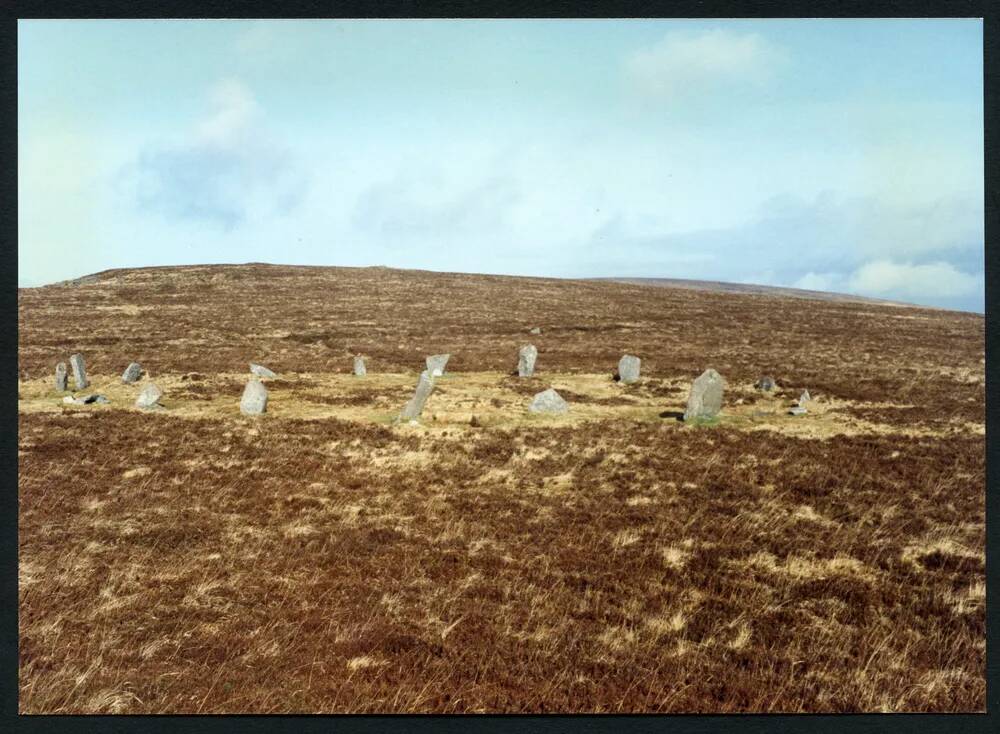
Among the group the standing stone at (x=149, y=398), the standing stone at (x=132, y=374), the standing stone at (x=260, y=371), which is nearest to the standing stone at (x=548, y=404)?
the standing stone at (x=149, y=398)

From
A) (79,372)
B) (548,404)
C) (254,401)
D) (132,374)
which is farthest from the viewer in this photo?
(132,374)

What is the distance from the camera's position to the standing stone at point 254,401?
18312 millimetres

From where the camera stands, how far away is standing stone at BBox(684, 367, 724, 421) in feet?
56.6

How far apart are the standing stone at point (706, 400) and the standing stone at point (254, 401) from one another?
43.1 feet

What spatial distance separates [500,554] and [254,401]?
42.6 ft

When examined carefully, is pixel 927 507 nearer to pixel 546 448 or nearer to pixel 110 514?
pixel 546 448

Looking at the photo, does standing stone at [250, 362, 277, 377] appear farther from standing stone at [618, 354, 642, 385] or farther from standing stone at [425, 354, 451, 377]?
standing stone at [618, 354, 642, 385]

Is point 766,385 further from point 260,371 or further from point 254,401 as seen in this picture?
point 260,371

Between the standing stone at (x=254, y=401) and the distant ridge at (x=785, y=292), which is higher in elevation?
the distant ridge at (x=785, y=292)

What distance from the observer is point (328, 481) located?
11680mm

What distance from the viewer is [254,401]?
60.4 feet

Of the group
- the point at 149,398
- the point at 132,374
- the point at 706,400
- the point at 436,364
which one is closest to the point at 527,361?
the point at 436,364

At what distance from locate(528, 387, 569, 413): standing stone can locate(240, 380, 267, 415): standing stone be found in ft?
27.9

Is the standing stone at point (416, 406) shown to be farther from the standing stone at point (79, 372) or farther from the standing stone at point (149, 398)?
the standing stone at point (79, 372)
